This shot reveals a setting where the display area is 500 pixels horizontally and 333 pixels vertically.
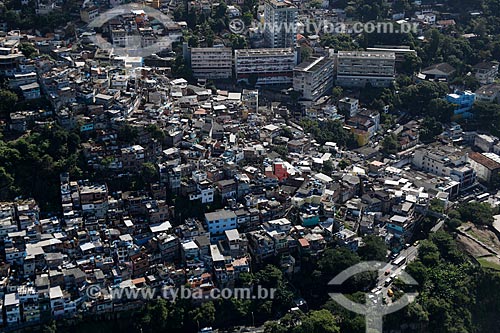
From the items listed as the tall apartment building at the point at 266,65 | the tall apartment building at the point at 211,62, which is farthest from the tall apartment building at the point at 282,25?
the tall apartment building at the point at 211,62

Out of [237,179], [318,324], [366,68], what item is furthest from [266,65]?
[318,324]

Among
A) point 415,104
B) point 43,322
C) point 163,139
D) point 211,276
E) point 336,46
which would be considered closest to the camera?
point 43,322

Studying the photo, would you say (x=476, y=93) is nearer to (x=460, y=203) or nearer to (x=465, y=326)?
(x=460, y=203)

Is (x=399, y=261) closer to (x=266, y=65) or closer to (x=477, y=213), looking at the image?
(x=477, y=213)

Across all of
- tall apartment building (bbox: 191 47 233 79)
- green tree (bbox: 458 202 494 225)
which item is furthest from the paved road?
tall apartment building (bbox: 191 47 233 79)

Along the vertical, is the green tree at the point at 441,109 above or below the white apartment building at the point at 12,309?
above

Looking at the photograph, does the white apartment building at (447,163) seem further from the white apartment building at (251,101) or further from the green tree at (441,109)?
the white apartment building at (251,101)

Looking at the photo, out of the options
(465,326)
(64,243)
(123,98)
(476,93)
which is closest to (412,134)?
(476,93)
